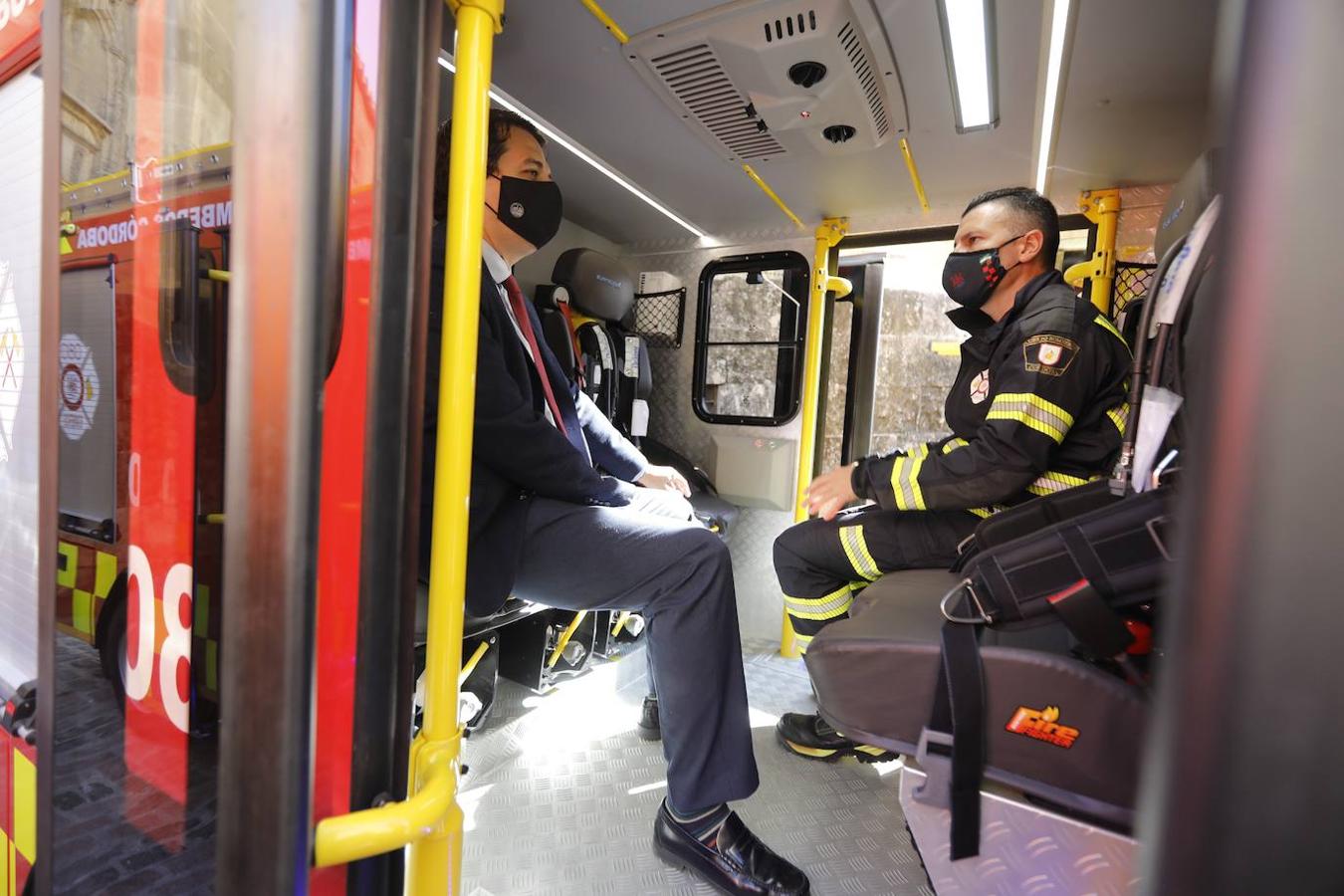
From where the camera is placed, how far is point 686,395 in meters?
3.97

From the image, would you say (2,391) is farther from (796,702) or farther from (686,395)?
(686,395)

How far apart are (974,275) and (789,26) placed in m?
1.00

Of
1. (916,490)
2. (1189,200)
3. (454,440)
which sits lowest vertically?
(916,490)

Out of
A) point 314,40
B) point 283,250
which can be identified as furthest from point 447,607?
point 314,40

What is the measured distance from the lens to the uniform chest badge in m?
2.02

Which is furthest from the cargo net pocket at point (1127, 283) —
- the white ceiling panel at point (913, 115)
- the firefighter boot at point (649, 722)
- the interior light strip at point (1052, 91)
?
the firefighter boot at point (649, 722)

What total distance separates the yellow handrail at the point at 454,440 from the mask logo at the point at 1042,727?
2.87 ft

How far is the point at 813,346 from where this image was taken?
11.4ft

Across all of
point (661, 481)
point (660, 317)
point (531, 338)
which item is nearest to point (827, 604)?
point (661, 481)

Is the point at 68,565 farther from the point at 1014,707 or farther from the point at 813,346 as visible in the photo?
the point at 813,346

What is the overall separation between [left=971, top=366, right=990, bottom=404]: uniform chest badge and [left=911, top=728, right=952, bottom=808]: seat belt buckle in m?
1.28

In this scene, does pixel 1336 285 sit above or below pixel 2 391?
above

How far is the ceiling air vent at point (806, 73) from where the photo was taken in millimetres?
1960

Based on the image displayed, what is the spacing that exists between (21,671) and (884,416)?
4.01m
